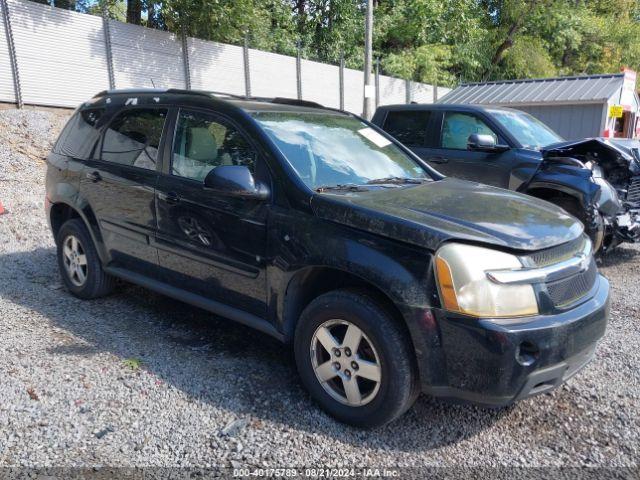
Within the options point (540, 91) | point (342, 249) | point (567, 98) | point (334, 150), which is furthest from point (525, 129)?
point (567, 98)

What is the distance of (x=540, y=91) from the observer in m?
16.4

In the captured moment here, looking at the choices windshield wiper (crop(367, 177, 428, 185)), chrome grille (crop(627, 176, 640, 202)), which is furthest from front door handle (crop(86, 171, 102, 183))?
chrome grille (crop(627, 176, 640, 202))

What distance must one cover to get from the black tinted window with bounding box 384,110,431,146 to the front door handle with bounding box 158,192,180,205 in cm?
476

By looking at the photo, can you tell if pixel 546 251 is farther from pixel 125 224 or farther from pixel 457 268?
pixel 125 224

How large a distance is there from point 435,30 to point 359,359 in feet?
85.2

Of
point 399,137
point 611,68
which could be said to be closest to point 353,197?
point 399,137

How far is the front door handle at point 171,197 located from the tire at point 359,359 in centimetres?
132

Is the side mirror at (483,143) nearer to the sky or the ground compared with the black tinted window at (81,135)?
nearer to the ground

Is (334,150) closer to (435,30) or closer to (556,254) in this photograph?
(556,254)

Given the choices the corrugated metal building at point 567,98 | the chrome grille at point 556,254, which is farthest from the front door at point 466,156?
the corrugated metal building at point 567,98

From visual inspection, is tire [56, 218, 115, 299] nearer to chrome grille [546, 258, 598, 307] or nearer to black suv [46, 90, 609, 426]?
black suv [46, 90, 609, 426]

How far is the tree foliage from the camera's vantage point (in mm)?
16250

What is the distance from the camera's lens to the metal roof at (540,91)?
15898 millimetres

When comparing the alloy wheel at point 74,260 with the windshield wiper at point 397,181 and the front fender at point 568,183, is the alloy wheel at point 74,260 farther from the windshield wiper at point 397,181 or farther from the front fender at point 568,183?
the front fender at point 568,183
